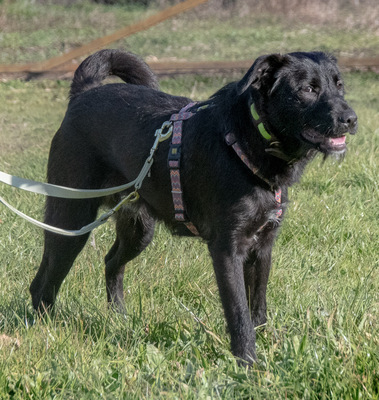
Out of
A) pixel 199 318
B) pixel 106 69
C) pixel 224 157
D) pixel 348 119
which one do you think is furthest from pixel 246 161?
pixel 106 69

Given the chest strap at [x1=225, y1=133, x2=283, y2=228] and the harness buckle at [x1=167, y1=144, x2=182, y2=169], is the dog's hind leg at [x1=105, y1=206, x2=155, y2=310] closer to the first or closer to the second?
the harness buckle at [x1=167, y1=144, x2=182, y2=169]

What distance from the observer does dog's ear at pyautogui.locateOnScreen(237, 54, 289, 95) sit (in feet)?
9.86

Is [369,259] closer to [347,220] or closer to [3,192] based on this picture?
[347,220]

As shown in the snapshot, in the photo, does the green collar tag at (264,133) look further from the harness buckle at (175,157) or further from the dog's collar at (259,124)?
the harness buckle at (175,157)

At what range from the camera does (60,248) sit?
12.9ft

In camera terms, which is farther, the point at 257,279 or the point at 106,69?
the point at 106,69

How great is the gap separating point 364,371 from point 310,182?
327 cm

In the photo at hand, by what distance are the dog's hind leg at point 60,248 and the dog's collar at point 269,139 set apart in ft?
3.92

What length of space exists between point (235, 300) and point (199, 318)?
32 cm

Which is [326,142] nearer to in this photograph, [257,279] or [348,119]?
[348,119]

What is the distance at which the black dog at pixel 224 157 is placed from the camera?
122 inches

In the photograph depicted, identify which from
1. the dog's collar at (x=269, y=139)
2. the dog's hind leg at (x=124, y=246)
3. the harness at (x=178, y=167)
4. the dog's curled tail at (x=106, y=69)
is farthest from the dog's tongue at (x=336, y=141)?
the dog's curled tail at (x=106, y=69)

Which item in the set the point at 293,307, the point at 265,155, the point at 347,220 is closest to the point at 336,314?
the point at 293,307

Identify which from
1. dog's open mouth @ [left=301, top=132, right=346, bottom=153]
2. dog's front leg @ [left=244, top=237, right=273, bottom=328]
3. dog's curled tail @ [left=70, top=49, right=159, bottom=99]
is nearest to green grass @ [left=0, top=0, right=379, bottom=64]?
dog's curled tail @ [left=70, top=49, right=159, bottom=99]
